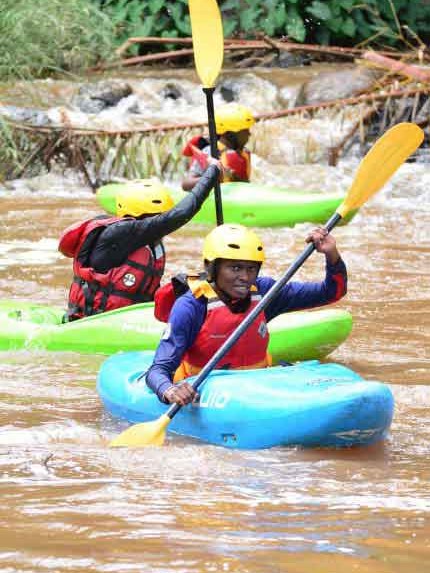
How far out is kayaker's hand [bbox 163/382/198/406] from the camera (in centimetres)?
421

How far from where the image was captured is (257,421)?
4.15 meters

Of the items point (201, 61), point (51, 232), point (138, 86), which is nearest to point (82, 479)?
point (201, 61)

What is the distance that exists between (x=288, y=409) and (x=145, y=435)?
0.49 m

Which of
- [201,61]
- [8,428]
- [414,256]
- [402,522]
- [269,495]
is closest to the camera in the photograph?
[402,522]

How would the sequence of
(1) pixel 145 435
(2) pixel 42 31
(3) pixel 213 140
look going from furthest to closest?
(2) pixel 42 31 < (3) pixel 213 140 < (1) pixel 145 435

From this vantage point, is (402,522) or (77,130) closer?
(402,522)

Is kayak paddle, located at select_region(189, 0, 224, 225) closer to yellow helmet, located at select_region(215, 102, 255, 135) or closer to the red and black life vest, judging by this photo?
the red and black life vest

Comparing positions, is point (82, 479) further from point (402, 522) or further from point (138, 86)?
point (138, 86)

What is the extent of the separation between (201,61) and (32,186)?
5.80 metres

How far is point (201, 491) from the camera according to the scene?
12.1ft

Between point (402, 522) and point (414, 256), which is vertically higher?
point (402, 522)

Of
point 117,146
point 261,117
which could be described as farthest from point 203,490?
point 261,117

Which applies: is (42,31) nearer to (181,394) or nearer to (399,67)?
(399,67)

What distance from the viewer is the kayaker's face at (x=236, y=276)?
438cm
